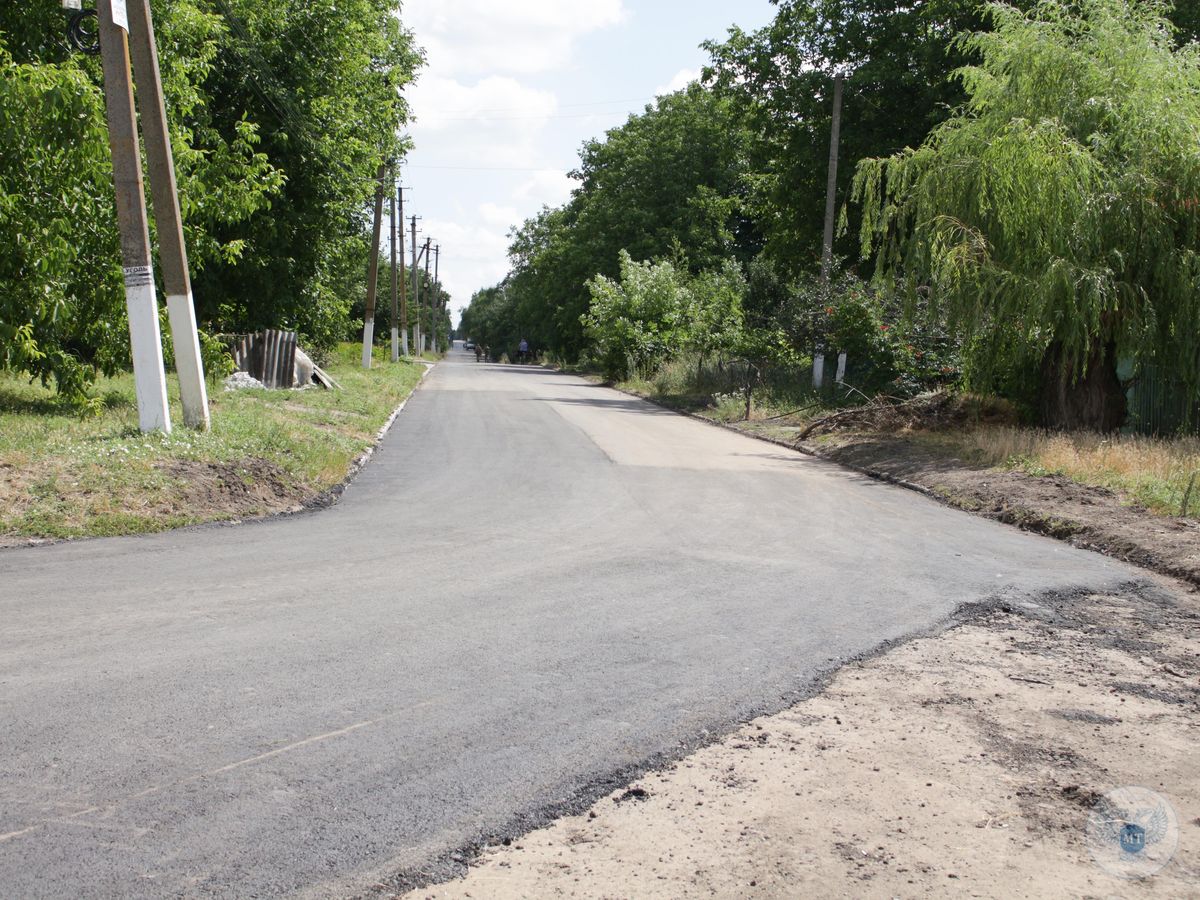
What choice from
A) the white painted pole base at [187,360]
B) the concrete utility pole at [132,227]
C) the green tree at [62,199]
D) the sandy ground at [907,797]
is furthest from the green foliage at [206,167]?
the sandy ground at [907,797]

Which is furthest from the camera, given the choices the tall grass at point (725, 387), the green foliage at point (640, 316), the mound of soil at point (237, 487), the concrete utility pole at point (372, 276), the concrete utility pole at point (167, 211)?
the green foliage at point (640, 316)

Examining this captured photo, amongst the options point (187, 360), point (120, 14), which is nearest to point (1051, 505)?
point (187, 360)

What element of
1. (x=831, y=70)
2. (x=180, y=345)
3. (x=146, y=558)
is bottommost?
(x=146, y=558)

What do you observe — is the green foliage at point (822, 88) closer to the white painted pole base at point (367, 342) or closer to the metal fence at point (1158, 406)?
the metal fence at point (1158, 406)

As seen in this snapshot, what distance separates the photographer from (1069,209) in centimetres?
1573

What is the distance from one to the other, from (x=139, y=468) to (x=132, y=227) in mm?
3149

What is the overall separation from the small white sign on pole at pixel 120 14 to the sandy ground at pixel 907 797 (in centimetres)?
1062

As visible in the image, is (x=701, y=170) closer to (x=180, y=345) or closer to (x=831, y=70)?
(x=831, y=70)

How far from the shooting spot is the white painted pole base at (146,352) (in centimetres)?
1144

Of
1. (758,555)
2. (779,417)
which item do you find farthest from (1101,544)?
(779,417)

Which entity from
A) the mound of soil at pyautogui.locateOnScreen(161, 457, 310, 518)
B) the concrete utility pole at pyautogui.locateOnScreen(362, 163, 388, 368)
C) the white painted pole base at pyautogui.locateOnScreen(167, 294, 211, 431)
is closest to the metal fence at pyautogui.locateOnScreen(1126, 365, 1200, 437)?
the mound of soil at pyautogui.locateOnScreen(161, 457, 310, 518)

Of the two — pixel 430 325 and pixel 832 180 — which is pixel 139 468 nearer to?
pixel 832 180

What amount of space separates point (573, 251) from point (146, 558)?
5744 centimetres

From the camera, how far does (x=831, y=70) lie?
29844 millimetres
